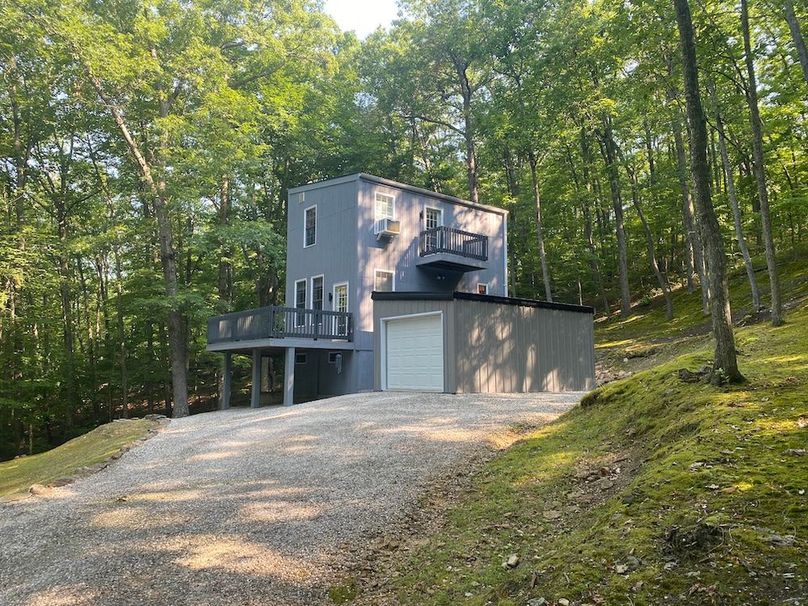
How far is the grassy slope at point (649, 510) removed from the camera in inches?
116

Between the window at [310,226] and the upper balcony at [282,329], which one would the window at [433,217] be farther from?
the upper balcony at [282,329]

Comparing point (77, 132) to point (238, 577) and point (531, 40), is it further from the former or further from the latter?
point (238, 577)

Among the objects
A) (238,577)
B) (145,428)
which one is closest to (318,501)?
(238,577)

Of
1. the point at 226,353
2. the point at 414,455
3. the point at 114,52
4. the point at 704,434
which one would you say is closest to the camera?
the point at 704,434

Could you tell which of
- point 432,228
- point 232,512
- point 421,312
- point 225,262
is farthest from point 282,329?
point 232,512

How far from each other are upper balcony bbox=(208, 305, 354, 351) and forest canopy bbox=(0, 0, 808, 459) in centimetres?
308

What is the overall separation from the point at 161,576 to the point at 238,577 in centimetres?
66

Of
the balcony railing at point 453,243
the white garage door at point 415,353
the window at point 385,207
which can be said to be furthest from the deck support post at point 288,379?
the balcony railing at point 453,243

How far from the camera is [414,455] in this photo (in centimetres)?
766

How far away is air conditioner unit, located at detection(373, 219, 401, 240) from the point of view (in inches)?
776

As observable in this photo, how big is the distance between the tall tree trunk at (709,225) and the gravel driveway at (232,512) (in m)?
3.43

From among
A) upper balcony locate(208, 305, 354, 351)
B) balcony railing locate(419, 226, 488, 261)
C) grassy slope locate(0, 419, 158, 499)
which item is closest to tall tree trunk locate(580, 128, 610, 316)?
balcony railing locate(419, 226, 488, 261)

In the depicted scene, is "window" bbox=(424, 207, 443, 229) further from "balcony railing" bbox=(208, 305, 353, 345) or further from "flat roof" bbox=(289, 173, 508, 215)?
"balcony railing" bbox=(208, 305, 353, 345)

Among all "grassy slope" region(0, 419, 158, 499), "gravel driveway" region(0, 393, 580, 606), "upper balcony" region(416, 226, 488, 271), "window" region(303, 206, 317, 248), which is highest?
"window" region(303, 206, 317, 248)
